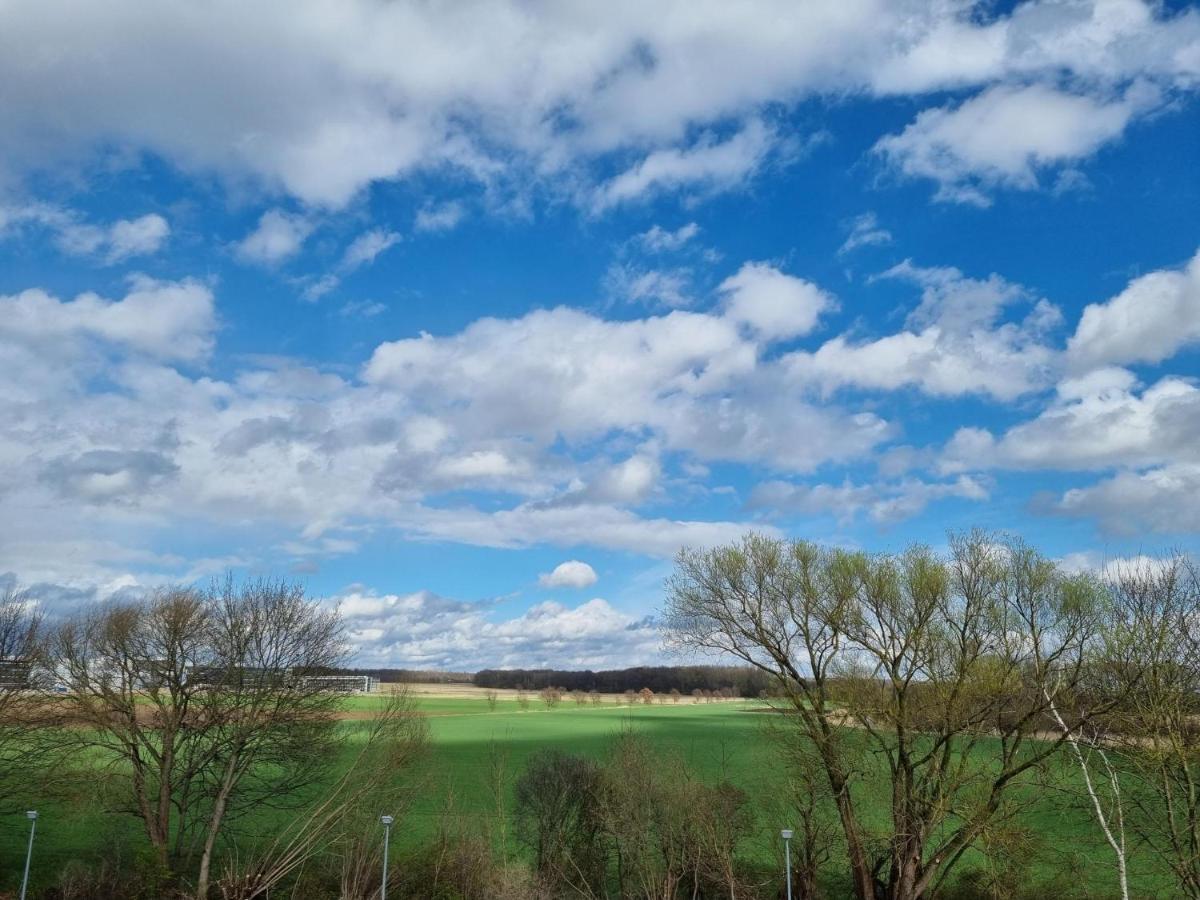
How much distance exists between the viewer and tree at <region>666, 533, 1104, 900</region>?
31.7 meters

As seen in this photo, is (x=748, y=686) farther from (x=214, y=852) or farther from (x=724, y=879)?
(x=214, y=852)

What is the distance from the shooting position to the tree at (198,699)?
117ft

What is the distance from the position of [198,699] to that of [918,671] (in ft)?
89.7

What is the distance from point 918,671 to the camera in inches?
1289

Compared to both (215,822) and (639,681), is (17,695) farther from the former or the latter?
(639,681)

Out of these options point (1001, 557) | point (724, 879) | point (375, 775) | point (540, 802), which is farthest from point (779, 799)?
point (375, 775)

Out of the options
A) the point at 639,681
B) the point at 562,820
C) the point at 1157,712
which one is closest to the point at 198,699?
the point at 562,820

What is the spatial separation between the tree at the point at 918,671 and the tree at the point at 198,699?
16759mm

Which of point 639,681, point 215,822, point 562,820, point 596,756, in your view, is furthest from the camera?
point 639,681

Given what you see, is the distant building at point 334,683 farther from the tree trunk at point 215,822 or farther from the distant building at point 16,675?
the distant building at point 16,675

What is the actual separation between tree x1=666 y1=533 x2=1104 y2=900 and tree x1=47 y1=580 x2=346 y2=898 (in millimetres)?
16759

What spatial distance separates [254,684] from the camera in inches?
1405

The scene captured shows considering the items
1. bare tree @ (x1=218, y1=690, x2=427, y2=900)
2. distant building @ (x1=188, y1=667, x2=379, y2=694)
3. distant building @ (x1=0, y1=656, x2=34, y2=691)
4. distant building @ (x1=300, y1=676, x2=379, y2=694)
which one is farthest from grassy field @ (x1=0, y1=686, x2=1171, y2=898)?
distant building @ (x1=0, y1=656, x2=34, y2=691)

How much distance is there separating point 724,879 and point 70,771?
2532 centimetres
